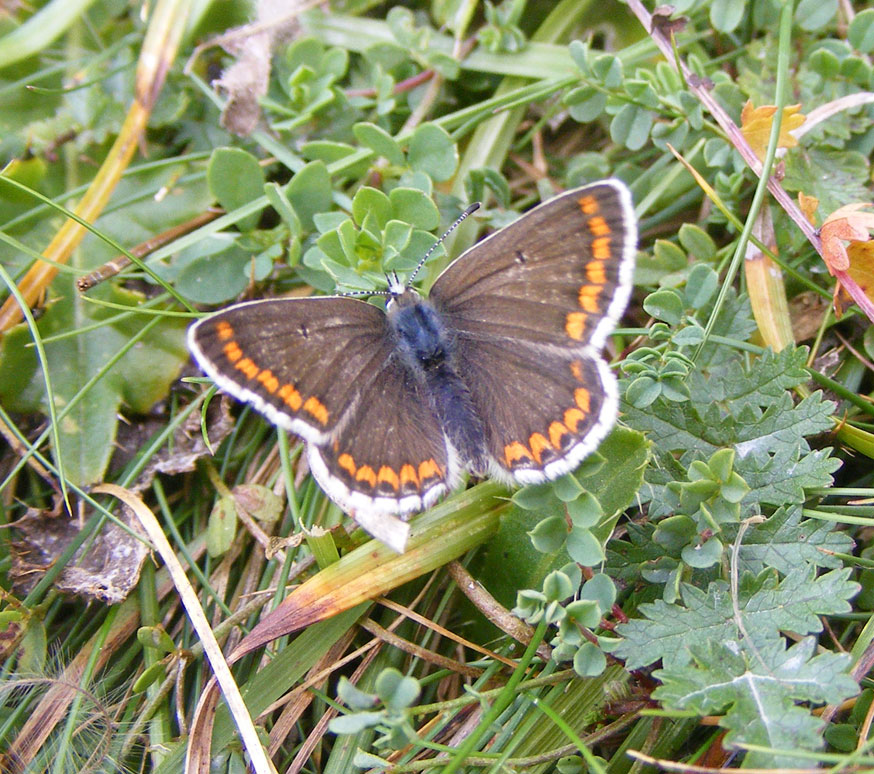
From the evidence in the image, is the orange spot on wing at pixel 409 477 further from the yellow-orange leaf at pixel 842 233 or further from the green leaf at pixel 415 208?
the yellow-orange leaf at pixel 842 233

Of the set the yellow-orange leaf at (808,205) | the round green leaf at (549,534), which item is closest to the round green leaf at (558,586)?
the round green leaf at (549,534)

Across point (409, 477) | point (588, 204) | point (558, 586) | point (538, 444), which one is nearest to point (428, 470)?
point (409, 477)

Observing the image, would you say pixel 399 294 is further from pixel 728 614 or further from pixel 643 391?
pixel 728 614

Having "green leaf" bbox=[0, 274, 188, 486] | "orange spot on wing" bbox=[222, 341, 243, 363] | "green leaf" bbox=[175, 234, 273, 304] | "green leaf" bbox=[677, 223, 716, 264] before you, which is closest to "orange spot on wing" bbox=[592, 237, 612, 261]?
"green leaf" bbox=[677, 223, 716, 264]

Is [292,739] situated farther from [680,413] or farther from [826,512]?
[826,512]

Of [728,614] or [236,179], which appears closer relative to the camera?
[728,614]

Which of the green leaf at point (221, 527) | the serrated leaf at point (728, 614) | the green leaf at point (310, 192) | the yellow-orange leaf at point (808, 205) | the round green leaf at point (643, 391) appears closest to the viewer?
the serrated leaf at point (728, 614)

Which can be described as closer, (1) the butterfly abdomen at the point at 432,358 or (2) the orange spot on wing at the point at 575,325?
(2) the orange spot on wing at the point at 575,325
